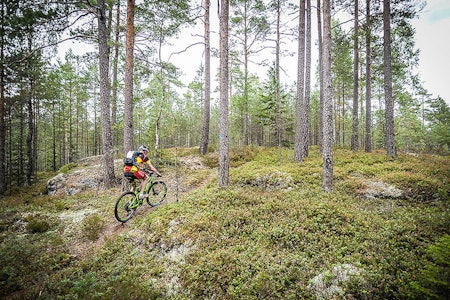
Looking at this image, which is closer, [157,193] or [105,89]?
[157,193]

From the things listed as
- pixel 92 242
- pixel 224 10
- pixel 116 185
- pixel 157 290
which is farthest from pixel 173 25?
pixel 157 290

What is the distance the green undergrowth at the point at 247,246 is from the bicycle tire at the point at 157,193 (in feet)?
2.92

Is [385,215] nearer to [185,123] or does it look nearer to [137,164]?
[137,164]

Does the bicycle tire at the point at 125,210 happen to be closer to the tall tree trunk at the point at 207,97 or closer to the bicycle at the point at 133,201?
the bicycle at the point at 133,201

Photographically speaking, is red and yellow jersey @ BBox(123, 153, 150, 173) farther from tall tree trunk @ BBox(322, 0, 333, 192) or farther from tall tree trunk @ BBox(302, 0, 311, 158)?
tall tree trunk @ BBox(302, 0, 311, 158)

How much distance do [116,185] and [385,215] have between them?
12.7 meters

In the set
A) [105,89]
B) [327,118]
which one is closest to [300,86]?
[327,118]

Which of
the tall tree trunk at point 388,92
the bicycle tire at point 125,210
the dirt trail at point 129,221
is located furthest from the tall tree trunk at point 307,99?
the bicycle tire at point 125,210

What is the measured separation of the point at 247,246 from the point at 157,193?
4.99 metres

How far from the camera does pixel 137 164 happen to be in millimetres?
7148

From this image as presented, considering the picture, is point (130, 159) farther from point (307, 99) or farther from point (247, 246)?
point (307, 99)

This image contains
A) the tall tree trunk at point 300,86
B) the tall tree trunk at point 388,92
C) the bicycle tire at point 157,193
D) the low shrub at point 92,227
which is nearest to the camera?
the low shrub at point 92,227

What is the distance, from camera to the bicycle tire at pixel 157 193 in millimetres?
8328

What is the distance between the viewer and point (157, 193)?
8.44 metres
